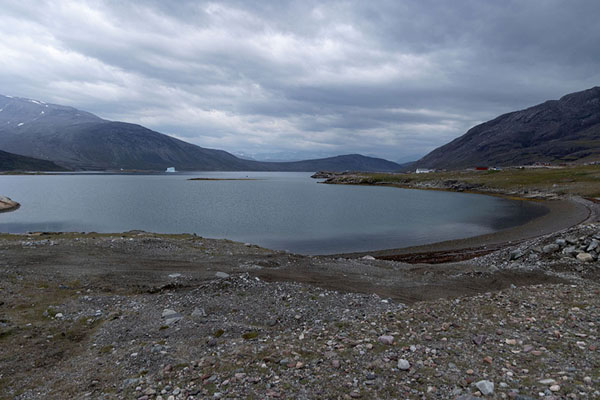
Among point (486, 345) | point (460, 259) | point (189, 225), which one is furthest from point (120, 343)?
point (189, 225)

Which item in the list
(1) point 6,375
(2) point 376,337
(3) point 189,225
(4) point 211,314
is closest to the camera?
(1) point 6,375

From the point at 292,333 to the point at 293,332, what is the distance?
0.18 m

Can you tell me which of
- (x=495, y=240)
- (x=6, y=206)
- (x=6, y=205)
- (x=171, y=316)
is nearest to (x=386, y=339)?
(x=171, y=316)

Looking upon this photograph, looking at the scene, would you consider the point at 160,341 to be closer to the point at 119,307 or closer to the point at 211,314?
the point at 211,314

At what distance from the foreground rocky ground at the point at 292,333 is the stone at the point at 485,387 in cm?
2

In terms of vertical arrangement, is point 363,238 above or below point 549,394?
below

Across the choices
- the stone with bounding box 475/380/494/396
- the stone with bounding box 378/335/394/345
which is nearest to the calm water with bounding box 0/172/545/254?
the stone with bounding box 378/335/394/345

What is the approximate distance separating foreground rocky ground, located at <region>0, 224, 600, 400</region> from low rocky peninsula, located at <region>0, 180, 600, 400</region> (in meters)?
0.05

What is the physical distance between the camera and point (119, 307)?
14.1 m

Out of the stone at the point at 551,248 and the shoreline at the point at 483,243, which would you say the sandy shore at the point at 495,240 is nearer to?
the shoreline at the point at 483,243

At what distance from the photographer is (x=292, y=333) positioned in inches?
426

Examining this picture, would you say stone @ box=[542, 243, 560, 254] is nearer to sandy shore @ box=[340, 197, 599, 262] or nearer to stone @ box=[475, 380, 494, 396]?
sandy shore @ box=[340, 197, 599, 262]

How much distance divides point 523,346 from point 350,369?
503 centimetres

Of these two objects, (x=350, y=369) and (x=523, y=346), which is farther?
(x=523, y=346)
